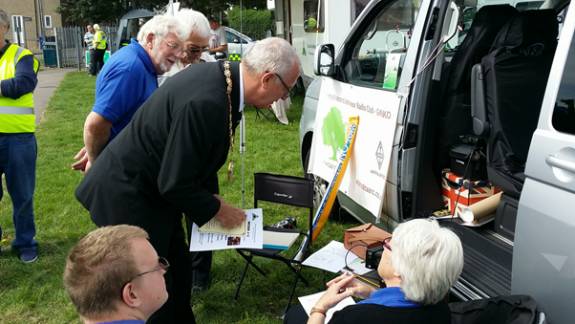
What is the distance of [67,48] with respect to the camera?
75.4ft

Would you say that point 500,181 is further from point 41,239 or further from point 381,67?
point 41,239

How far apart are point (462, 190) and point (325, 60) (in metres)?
1.38

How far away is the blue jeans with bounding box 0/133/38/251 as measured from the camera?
398 cm

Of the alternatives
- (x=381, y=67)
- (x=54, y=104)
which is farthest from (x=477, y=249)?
(x=54, y=104)

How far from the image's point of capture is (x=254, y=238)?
2674 millimetres

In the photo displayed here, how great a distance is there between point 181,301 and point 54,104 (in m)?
10.6

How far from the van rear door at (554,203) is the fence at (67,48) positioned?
22.3m

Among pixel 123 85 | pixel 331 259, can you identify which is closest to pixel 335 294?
pixel 331 259

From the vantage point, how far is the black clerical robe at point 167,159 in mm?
2225

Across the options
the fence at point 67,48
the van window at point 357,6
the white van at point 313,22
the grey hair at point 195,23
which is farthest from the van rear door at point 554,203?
the fence at point 67,48

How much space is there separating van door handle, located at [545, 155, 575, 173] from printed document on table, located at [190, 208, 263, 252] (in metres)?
1.35

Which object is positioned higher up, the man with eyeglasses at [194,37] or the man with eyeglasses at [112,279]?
the man with eyeglasses at [194,37]

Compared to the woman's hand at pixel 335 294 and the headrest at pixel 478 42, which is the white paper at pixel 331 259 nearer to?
the woman's hand at pixel 335 294

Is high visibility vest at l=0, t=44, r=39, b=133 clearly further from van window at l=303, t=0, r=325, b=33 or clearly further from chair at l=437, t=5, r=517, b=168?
van window at l=303, t=0, r=325, b=33
